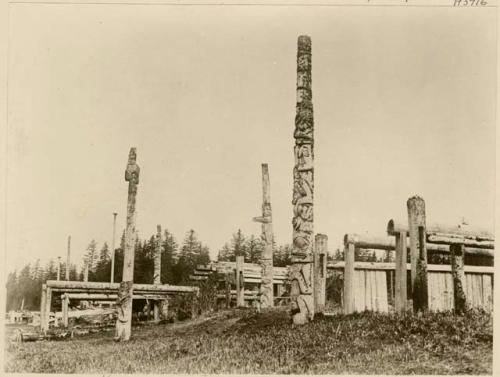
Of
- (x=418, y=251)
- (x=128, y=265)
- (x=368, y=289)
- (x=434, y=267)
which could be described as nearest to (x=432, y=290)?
(x=434, y=267)

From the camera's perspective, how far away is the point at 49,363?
10312mm

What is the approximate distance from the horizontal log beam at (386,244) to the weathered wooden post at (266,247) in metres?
6.64

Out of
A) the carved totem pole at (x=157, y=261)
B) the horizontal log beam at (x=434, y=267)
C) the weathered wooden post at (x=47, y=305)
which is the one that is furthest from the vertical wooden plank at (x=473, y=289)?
the carved totem pole at (x=157, y=261)

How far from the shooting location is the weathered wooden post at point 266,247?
61.8 feet

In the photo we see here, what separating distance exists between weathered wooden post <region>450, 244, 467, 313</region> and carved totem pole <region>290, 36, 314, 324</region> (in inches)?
104

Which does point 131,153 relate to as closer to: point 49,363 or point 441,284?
point 49,363

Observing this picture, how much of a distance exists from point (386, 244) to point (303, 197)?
211 centimetres

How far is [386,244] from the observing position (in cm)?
1249

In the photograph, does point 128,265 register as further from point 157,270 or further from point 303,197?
point 157,270

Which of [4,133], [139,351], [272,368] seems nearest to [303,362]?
[272,368]

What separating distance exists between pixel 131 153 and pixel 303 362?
8166mm

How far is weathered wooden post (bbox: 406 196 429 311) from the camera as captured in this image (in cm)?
1040

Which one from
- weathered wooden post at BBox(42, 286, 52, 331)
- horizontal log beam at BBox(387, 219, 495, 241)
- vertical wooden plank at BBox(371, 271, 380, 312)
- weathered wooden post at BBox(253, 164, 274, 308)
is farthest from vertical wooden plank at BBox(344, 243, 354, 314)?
weathered wooden post at BBox(42, 286, 52, 331)

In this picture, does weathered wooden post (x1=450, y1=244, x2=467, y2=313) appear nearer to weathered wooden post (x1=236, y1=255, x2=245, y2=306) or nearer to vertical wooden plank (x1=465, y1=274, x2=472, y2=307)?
vertical wooden plank (x1=465, y1=274, x2=472, y2=307)
